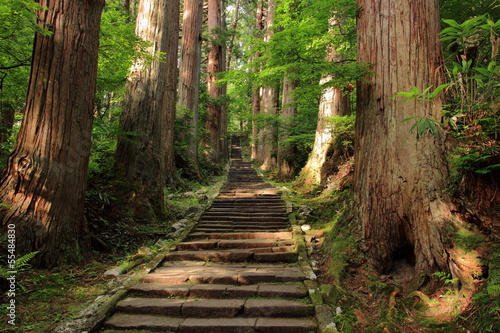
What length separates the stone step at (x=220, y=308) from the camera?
3732 mm

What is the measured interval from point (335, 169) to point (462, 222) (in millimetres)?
5878

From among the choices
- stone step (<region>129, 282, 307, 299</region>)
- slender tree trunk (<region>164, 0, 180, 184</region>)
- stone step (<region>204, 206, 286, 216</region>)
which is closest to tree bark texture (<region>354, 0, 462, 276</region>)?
stone step (<region>129, 282, 307, 299</region>)

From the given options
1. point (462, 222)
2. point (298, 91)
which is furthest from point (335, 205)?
point (462, 222)

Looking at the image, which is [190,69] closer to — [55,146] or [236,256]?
[55,146]

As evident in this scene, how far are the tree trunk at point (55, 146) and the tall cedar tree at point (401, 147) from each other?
14.6 ft

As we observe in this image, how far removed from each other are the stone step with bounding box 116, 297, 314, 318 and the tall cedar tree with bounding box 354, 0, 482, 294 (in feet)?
4.79

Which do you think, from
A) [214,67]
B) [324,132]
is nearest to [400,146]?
[324,132]

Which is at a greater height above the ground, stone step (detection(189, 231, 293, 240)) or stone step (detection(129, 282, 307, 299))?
stone step (detection(189, 231, 293, 240))

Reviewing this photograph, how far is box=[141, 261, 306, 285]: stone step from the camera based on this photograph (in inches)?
179

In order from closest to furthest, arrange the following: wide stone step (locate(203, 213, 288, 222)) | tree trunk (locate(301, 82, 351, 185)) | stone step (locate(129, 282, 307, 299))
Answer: stone step (locate(129, 282, 307, 299)), wide stone step (locate(203, 213, 288, 222)), tree trunk (locate(301, 82, 351, 185))

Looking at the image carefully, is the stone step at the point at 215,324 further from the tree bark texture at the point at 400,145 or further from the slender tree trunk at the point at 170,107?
the slender tree trunk at the point at 170,107

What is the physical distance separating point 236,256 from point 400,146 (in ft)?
11.0

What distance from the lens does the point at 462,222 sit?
360 cm

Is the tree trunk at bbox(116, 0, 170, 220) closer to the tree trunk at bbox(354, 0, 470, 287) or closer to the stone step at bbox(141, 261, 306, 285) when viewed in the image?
the stone step at bbox(141, 261, 306, 285)
